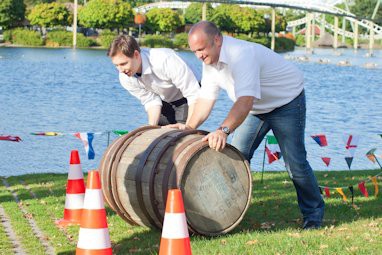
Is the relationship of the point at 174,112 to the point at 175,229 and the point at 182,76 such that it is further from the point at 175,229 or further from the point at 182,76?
the point at 175,229

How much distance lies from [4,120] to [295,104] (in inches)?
875

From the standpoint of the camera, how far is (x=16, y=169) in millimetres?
18344

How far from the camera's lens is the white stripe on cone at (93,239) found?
6.86 metres

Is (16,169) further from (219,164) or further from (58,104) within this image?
(58,104)

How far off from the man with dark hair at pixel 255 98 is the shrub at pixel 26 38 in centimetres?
10774

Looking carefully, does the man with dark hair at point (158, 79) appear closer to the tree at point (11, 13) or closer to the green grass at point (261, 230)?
the green grass at point (261, 230)

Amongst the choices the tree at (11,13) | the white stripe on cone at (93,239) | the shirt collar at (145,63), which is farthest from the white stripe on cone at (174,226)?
the tree at (11,13)

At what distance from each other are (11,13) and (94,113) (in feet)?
301

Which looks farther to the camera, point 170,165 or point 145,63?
point 145,63

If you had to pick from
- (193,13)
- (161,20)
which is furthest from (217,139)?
(193,13)

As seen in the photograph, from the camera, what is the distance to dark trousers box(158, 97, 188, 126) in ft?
31.6

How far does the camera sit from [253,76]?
26.0 ft

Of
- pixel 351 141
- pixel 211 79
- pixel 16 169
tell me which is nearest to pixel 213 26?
pixel 211 79

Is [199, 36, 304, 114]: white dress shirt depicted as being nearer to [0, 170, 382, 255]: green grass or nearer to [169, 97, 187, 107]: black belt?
[169, 97, 187, 107]: black belt
